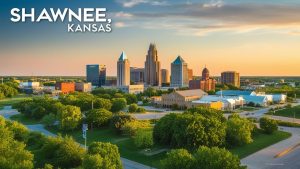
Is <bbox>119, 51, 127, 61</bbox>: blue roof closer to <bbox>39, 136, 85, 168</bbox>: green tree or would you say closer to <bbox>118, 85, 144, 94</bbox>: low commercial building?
<bbox>118, 85, 144, 94</bbox>: low commercial building

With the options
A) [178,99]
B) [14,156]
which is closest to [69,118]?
[14,156]

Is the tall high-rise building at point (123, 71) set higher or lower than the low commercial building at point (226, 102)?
higher

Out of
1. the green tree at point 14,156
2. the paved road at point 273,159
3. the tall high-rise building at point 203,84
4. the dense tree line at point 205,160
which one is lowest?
the paved road at point 273,159

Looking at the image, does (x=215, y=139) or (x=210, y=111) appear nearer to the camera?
(x=215, y=139)

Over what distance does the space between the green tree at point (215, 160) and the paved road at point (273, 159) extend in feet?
38.0

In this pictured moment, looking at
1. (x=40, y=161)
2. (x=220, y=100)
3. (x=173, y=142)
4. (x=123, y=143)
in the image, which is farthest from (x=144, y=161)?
(x=220, y=100)

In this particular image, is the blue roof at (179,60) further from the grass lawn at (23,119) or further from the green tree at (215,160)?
the green tree at (215,160)

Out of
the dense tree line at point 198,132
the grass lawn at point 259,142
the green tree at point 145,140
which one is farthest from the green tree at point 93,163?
the grass lawn at point 259,142

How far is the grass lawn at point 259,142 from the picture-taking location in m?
45.7

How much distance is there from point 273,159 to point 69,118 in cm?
3400

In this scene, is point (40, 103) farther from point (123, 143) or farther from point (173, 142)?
point (173, 142)

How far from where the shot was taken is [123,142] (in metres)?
50.9

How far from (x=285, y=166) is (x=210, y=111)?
1674 centimetres

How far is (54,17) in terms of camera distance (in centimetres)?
3769
